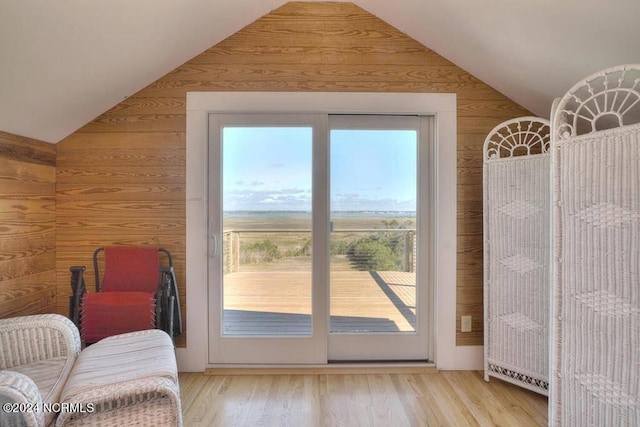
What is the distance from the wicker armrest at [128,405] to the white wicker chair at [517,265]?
1976mm

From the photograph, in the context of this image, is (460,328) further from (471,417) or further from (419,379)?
(471,417)

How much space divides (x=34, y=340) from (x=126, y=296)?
509 mm

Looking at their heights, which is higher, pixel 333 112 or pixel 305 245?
pixel 333 112

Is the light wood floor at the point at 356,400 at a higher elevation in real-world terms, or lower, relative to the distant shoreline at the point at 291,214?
lower

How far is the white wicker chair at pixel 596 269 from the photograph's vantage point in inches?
57.8

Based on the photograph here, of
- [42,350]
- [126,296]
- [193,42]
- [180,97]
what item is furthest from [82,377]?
[193,42]

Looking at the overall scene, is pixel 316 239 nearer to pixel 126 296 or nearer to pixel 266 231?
pixel 266 231

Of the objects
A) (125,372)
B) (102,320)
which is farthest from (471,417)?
(102,320)

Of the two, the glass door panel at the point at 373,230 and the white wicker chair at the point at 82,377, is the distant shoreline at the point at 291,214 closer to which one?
the glass door panel at the point at 373,230

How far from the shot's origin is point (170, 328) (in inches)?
87.8

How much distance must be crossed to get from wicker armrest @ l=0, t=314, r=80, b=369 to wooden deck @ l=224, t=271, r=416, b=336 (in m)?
1.00

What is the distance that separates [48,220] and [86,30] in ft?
4.54

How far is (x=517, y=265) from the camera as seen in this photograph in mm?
2160

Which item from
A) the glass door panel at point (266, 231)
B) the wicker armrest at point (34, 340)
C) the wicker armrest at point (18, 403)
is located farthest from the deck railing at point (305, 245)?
the wicker armrest at point (18, 403)
